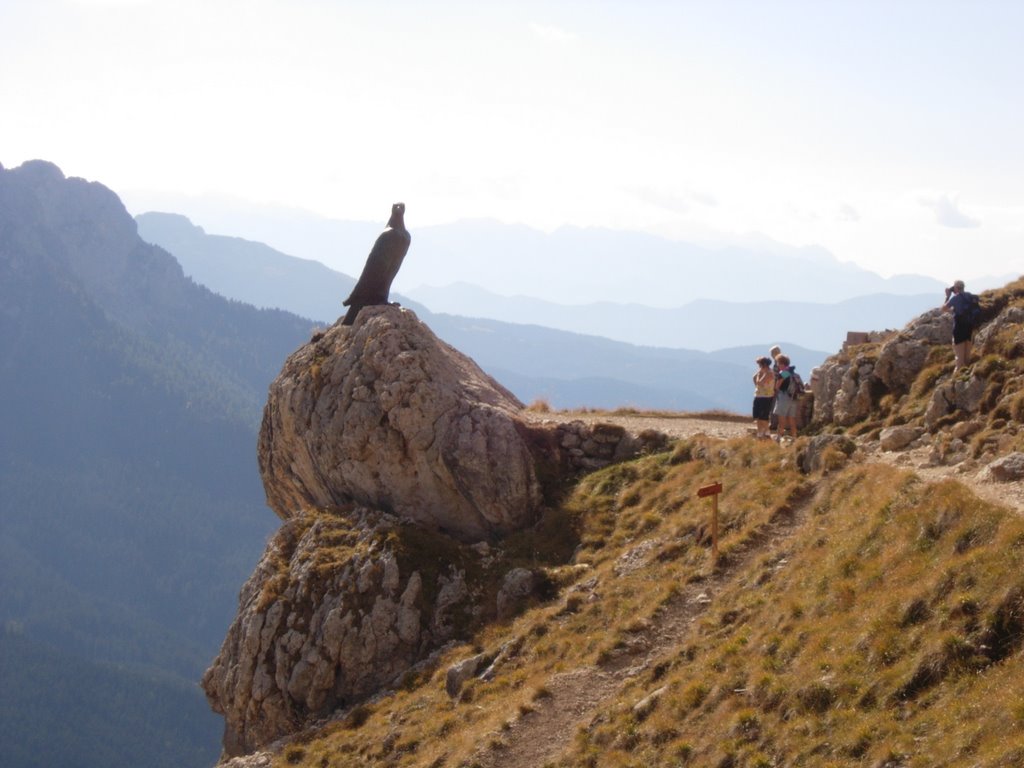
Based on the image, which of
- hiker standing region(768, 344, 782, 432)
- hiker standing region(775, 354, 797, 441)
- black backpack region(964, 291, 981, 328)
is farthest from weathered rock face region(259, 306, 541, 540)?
black backpack region(964, 291, 981, 328)

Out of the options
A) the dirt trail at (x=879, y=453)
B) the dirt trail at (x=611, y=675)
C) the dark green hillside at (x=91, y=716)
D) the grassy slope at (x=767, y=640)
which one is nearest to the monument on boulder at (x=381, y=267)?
the dirt trail at (x=879, y=453)

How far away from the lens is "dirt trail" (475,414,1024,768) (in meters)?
20.2

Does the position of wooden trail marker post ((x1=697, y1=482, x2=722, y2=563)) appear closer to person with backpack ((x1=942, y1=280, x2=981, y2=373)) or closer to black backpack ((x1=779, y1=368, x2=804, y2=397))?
black backpack ((x1=779, y1=368, x2=804, y2=397))

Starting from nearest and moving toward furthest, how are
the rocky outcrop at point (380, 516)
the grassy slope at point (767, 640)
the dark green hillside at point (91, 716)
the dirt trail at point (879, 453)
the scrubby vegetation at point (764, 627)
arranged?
the grassy slope at point (767, 640)
the scrubby vegetation at point (764, 627)
the dirt trail at point (879, 453)
the rocky outcrop at point (380, 516)
the dark green hillside at point (91, 716)

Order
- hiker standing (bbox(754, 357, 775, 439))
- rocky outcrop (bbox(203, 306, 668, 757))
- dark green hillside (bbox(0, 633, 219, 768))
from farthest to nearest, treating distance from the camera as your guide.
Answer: dark green hillside (bbox(0, 633, 219, 768)), hiker standing (bbox(754, 357, 775, 439)), rocky outcrop (bbox(203, 306, 668, 757))

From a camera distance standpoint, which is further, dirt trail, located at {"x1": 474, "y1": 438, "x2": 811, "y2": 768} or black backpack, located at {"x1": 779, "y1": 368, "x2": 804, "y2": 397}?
black backpack, located at {"x1": 779, "y1": 368, "x2": 804, "y2": 397}

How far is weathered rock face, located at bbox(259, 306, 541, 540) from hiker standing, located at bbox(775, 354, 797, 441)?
6905 mm

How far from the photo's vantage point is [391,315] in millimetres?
33719

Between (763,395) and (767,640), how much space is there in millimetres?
10919

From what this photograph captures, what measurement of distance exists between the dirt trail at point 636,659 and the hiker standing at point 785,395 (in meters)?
4.15

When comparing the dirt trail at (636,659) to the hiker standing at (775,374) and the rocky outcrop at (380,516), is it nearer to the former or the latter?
the hiker standing at (775,374)

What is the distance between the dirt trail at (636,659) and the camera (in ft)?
66.1

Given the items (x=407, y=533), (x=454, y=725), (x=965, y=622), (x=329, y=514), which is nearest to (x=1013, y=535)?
(x=965, y=622)

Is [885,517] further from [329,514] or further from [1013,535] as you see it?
[329,514]
